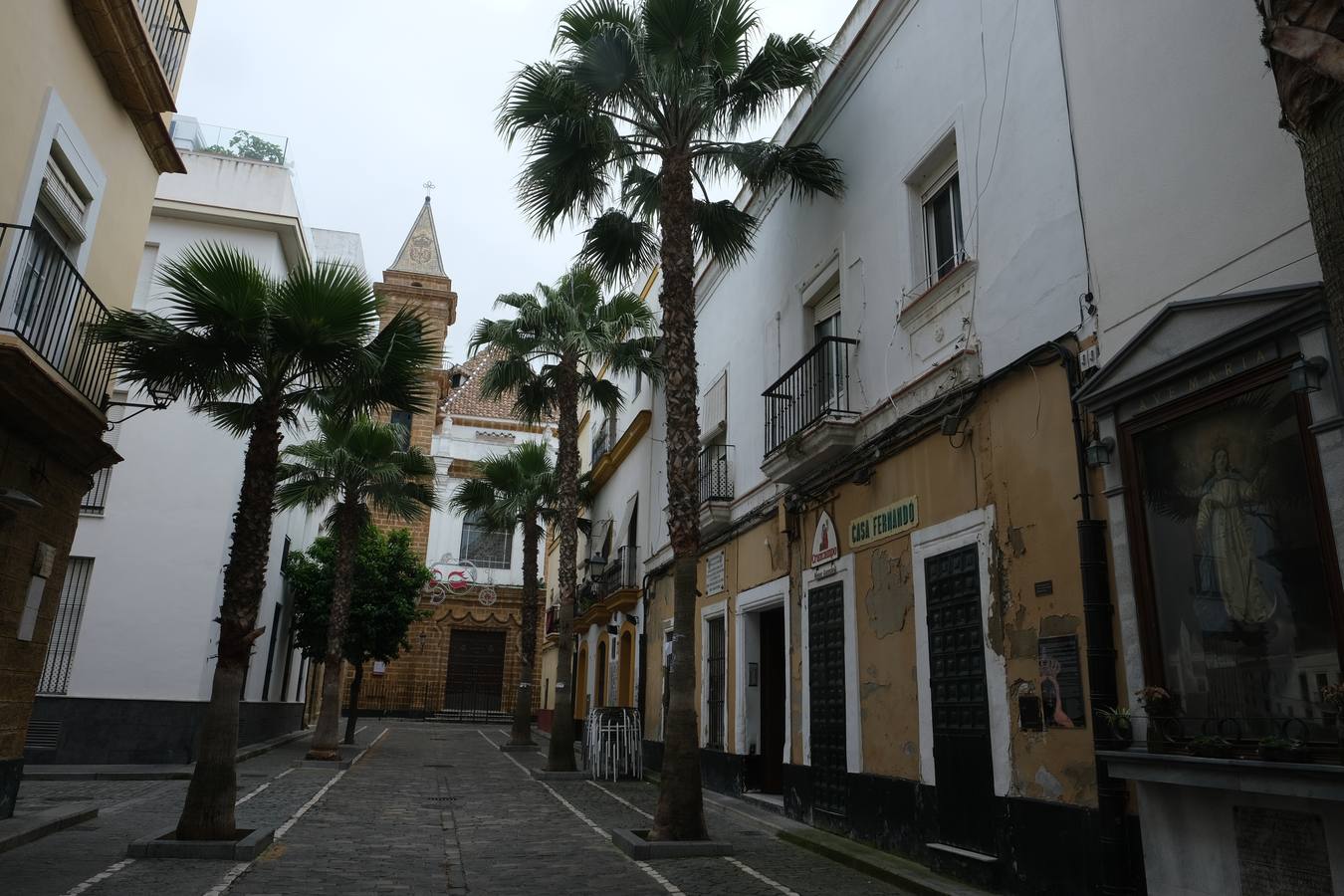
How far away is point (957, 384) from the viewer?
26.2 ft

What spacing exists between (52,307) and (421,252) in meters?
39.6

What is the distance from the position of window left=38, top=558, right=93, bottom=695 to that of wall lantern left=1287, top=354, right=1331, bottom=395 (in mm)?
16956

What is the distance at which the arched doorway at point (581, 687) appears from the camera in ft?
87.1

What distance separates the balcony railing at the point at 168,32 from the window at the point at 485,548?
30.9 m

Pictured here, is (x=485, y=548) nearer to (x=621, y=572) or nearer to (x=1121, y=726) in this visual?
(x=621, y=572)

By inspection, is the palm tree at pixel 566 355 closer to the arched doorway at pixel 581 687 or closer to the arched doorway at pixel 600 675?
the arched doorway at pixel 600 675

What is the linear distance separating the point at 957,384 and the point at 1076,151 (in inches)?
81.1

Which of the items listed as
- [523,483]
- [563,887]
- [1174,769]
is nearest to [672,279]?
[563,887]

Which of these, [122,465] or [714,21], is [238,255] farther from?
[122,465]

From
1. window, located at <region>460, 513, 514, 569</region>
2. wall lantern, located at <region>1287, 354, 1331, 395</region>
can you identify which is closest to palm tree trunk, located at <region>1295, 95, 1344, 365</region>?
wall lantern, located at <region>1287, 354, 1331, 395</region>

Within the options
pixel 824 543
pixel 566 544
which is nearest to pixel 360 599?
pixel 566 544

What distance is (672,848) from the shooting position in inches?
330

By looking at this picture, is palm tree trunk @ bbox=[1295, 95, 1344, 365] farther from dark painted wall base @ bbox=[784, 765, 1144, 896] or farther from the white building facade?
the white building facade

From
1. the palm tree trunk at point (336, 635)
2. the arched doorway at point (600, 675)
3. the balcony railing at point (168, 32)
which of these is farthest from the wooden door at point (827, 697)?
the arched doorway at point (600, 675)
